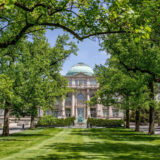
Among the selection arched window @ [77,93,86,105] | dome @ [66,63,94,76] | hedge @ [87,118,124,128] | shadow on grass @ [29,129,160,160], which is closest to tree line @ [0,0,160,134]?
shadow on grass @ [29,129,160,160]

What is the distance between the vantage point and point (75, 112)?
89.6 m

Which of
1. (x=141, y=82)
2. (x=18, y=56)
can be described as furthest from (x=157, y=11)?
(x=18, y=56)

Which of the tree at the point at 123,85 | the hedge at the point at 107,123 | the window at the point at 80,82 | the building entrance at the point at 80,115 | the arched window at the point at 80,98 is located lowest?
the hedge at the point at 107,123

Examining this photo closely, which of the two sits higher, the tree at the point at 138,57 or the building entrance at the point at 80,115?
the tree at the point at 138,57

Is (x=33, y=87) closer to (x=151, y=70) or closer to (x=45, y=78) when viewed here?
(x=45, y=78)

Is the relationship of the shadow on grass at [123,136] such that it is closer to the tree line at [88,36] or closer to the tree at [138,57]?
the tree line at [88,36]

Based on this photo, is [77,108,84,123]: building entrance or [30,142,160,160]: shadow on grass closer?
[30,142,160,160]: shadow on grass

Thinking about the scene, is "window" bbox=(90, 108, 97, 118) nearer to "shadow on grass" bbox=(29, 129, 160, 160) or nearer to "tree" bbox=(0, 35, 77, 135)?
"tree" bbox=(0, 35, 77, 135)

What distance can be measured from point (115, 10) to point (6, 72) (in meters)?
17.7

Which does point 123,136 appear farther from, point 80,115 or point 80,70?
point 80,70

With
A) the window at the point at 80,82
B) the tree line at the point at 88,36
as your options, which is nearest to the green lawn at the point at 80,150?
the tree line at the point at 88,36

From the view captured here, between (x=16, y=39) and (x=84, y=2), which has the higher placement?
(x=84, y=2)

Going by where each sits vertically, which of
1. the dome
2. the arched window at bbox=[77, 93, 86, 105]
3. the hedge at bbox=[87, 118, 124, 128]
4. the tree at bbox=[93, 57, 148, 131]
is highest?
the dome

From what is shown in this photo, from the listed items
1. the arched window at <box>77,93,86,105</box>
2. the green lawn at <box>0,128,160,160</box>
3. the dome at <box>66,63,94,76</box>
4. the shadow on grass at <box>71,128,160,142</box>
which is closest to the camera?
the green lawn at <box>0,128,160,160</box>
